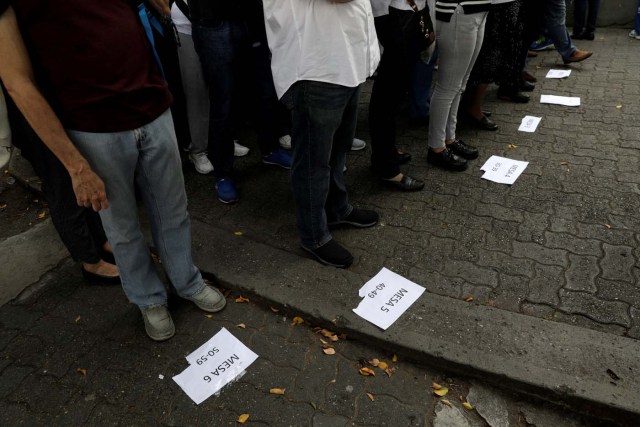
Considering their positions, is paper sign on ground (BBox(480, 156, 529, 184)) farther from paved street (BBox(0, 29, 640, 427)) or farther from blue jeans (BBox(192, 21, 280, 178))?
blue jeans (BBox(192, 21, 280, 178))

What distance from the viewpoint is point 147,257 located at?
2.11 m

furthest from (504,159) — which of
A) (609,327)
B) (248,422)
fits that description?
(248,422)

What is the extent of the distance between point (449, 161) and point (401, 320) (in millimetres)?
1607

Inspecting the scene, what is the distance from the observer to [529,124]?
159 inches

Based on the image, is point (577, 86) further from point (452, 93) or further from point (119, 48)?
point (119, 48)

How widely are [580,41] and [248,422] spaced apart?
21.8ft

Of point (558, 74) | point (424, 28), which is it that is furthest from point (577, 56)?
point (424, 28)

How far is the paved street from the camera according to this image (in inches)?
76.0

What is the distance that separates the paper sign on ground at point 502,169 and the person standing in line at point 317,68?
57.8 inches

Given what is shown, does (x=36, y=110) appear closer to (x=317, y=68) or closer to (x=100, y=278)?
(x=317, y=68)

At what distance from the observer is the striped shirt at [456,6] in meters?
2.67

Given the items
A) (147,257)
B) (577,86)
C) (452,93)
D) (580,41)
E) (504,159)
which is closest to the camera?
(147,257)

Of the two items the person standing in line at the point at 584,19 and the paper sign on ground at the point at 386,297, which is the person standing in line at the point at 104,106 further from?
the person standing in line at the point at 584,19

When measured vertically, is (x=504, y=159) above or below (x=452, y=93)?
below
